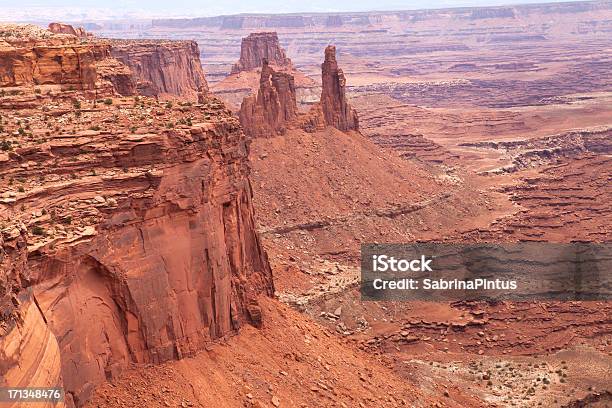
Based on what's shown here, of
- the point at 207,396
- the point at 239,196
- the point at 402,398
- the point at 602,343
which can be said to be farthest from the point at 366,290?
the point at 207,396

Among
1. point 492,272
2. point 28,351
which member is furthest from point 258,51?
point 28,351

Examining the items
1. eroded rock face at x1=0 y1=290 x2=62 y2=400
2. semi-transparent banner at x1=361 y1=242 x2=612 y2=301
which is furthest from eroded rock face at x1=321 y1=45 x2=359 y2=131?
eroded rock face at x1=0 y1=290 x2=62 y2=400

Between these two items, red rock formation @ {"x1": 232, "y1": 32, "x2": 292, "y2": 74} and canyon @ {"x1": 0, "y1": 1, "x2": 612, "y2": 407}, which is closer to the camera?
canyon @ {"x1": 0, "y1": 1, "x2": 612, "y2": 407}

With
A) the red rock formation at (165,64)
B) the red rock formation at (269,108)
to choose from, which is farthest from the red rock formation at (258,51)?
the red rock formation at (269,108)

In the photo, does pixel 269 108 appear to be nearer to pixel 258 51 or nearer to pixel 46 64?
pixel 46 64

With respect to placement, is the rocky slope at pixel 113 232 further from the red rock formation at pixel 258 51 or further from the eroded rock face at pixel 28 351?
the red rock formation at pixel 258 51

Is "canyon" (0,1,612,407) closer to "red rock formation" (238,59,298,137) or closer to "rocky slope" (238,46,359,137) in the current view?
"red rock formation" (238,59,298,137)
